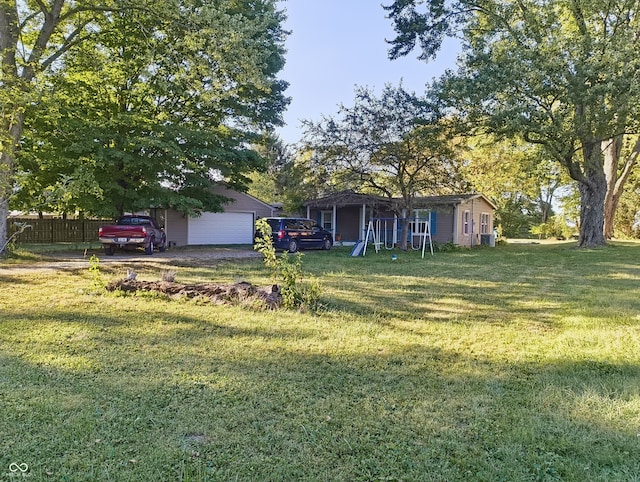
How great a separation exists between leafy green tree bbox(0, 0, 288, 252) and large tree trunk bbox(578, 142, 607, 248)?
561 inches

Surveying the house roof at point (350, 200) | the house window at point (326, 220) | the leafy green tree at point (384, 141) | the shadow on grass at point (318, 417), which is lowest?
the shadow on grass at point (318, 417)

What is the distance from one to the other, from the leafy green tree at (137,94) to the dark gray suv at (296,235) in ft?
9.35

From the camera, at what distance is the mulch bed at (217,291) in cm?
648

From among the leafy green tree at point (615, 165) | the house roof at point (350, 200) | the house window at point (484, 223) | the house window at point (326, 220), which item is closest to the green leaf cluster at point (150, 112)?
the house roof at point (350, 200)

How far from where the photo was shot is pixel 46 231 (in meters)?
20.5

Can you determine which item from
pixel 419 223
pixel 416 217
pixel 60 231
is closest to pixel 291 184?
pixel 416 217

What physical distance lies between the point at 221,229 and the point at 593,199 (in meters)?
18.4

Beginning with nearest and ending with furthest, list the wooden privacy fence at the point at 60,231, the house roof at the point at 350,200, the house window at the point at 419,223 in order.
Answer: the wooden privacy fence at the point at 60,231, the house roof at the point at 350,200, the house window at the point at 419,223

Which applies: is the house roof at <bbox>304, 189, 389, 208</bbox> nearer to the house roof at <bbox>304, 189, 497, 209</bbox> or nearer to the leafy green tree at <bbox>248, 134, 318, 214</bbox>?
the house roof at <bbox>304, 189, 497, 209</bbox>

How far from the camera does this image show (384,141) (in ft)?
53.6

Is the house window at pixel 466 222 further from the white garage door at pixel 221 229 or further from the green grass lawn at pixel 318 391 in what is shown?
the green grass lawn at pixel 318 391

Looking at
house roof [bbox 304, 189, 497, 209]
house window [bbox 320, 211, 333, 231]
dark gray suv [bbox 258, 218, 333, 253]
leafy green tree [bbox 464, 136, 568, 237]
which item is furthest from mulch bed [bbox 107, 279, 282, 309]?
leafy green tree [bbox 464, 136, 568, 237]

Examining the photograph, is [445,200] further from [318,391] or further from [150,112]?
[318,391]

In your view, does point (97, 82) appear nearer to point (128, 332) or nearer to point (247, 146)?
point (247, 146)
